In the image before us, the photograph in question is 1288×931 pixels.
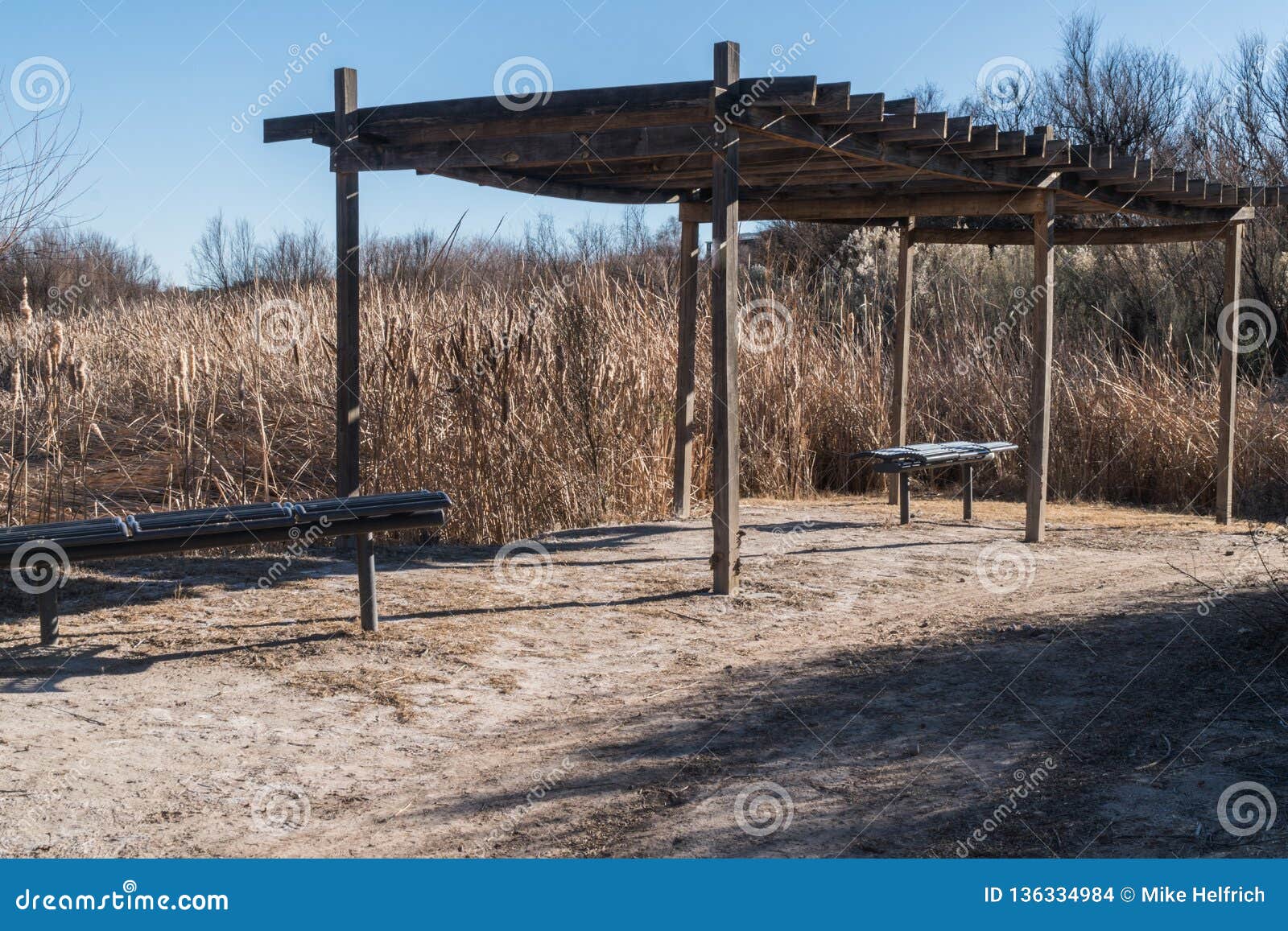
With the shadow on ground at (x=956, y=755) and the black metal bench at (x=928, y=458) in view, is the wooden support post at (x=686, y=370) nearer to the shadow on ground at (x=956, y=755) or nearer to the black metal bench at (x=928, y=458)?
the black metal bench at (x=928, y=458)

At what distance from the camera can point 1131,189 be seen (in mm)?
8672

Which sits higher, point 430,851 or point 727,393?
point 727,393

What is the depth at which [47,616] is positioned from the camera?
17.2 ft

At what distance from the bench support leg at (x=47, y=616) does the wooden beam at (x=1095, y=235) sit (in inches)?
281

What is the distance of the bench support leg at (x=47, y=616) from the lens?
5.21m

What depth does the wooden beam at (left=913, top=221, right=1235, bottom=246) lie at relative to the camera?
32.2ft

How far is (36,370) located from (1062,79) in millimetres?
19030

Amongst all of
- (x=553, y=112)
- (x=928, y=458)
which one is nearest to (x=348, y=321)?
(x=553, y=112)

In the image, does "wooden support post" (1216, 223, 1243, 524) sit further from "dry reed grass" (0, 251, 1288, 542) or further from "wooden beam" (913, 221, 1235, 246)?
"dry reed grass" (0, 251, 1288, 542)

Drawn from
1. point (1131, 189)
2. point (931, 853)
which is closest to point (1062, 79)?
point (1131, 189)

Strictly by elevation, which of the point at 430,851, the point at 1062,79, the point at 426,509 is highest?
the point at 1062,79

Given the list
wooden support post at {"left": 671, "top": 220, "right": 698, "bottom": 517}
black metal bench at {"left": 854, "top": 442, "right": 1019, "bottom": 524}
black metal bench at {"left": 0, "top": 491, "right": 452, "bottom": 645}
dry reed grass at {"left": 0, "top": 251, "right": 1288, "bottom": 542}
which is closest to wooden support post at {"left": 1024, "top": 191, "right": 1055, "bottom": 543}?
black metal bench at {"left": 854, "top": 442, "right": 1019, "bottom": 524}

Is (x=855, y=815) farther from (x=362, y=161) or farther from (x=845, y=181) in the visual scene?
(x=845, y=181)

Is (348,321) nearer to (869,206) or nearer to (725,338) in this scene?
(725,338)
